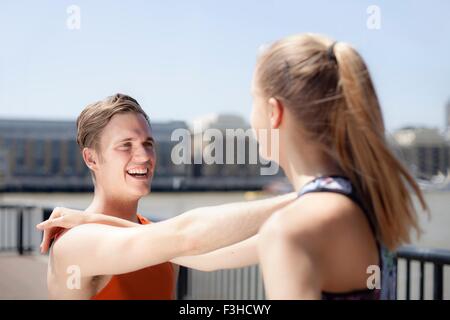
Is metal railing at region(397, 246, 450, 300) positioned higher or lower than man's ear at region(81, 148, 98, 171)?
lower

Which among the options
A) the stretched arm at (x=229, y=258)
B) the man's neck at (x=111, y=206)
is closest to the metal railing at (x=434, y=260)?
the stretched arm at (x=229, y=258)

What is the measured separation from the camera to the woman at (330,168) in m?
1.50

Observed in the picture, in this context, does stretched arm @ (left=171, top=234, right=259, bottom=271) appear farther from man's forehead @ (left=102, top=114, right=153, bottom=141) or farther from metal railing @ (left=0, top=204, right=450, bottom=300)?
metal railing @ (left=0, top=204, right=450, bottom=300)

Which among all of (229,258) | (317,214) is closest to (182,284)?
(229,258)

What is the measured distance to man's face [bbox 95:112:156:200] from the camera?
226 cm

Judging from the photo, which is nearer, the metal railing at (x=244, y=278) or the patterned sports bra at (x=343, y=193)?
the patterned sports bra at (x=343, y=193)

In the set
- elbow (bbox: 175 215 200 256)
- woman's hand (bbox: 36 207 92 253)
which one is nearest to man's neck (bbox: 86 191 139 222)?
woman's hand (bbox: 36 207 92 253)

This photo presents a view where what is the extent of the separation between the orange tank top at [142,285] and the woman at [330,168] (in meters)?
0.74

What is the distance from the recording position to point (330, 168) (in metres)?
1.64

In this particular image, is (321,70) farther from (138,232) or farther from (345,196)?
(138,232)

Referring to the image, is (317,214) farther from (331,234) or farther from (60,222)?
(60,222)

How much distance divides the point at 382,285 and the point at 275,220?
0.48m

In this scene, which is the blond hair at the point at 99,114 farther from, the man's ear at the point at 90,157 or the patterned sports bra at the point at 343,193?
the patterned sports bra at the point at 343,193

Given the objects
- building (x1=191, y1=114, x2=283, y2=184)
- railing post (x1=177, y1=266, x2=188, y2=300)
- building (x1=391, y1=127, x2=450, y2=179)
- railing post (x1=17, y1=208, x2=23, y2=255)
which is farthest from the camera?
railing post (x1=17, y1=208, x2=23, y2=255)
